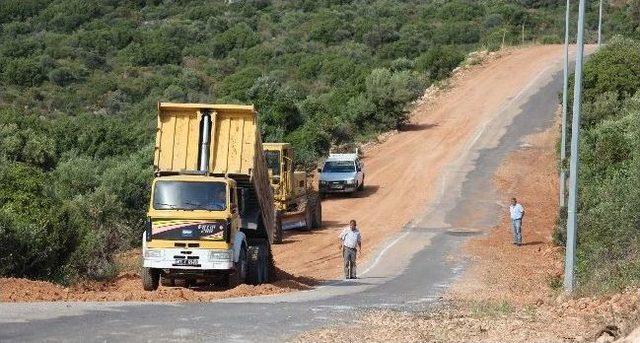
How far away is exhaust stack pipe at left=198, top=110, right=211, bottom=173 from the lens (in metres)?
22.0

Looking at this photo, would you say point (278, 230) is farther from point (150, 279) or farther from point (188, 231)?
point (188, 231)

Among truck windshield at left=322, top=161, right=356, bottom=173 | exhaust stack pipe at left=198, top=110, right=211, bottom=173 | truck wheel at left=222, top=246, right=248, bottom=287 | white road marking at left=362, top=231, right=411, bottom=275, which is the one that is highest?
exhaust stack pipe at left=198, top=110, right=211, bottom=173

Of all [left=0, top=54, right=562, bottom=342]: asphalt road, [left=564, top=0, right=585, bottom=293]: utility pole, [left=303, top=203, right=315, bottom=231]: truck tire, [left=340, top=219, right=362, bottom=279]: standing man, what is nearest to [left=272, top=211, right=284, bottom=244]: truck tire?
[left=303, top=203, right=315, bottom=231]: truck tire

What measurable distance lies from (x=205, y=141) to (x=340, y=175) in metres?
22.0

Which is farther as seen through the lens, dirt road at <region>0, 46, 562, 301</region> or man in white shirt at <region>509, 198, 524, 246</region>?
man in white shirt at <region>509, 198, 524, 246</region>

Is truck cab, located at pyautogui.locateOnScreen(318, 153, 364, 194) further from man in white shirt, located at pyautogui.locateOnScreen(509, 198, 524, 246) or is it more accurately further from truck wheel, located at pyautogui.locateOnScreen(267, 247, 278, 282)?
truck wheel, located at pyautogui.locateOnScreen(267, 247, 278, 282)

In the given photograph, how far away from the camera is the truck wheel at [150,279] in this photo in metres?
21.1

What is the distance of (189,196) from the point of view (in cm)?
2109

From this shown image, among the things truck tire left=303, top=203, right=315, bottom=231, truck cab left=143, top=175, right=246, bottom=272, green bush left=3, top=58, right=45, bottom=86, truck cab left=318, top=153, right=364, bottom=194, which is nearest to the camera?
truck cab left=143, top=175, right=246, bottom=272

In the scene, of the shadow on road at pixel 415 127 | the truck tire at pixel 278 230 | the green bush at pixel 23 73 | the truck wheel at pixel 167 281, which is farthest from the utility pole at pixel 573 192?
the green bush at pixel 23 73

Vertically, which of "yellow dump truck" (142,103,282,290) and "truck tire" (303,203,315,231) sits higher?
"yellow dump truck" (142,103,282,290)

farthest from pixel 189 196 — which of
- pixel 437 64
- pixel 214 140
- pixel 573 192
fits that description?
pixel 437 64

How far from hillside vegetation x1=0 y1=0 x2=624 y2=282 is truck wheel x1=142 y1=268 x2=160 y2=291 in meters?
2.93

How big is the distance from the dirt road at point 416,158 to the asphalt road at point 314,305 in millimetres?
1026
